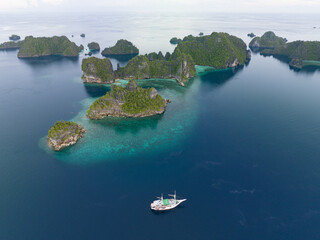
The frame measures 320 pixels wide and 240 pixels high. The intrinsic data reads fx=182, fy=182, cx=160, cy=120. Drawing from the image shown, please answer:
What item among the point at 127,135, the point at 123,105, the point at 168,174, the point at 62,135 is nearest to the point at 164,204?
the point at 168,174

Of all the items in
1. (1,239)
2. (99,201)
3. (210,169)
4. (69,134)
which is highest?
(69,134)

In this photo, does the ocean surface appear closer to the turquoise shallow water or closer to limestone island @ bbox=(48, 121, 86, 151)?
the turquoise shallow water

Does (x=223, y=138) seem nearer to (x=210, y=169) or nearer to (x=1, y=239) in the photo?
(x=210, y=169)

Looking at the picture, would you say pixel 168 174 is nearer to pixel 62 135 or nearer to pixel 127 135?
pixel 127 135

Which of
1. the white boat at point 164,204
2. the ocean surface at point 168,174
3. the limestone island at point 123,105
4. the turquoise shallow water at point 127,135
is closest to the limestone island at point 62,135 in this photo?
the turquoise shallow water at point 127,135

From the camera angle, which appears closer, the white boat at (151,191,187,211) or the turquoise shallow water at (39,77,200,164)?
the white boat at (151,191,187,211)

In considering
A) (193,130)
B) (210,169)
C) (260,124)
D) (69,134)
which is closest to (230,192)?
(210,169)

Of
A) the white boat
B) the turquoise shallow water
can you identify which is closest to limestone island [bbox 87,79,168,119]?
the turquoise shallow water
